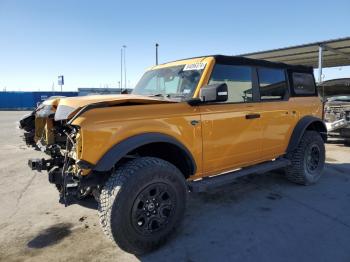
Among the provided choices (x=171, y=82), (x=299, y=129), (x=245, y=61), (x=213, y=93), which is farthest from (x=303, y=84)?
(x=213, y=93)

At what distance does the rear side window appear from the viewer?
5602mm

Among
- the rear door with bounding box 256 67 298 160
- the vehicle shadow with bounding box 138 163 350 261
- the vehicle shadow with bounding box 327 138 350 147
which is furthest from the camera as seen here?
the vehicle shadow with bounding box 327 138 350 147

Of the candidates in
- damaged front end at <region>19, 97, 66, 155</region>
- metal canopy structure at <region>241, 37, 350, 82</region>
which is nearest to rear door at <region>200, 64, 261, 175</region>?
damaged front end at <region>19, 97, 66, 155</region>

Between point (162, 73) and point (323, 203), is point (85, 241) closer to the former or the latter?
point (162, 73)

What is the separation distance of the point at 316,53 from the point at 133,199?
17.8 meters

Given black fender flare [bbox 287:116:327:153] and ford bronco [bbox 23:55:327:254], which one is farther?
black fender flare [bbox 287:116:327:153]

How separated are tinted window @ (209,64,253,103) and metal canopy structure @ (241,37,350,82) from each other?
1169cm

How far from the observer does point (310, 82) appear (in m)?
5.96

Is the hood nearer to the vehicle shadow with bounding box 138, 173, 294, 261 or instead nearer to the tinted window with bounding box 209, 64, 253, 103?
the tinted window with bounding box 209, 64, 253, 103

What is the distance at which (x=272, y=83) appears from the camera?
5.09m

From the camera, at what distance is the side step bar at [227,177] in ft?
12.7

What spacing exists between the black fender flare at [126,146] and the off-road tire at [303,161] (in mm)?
2782

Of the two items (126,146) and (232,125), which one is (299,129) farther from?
(126,146)

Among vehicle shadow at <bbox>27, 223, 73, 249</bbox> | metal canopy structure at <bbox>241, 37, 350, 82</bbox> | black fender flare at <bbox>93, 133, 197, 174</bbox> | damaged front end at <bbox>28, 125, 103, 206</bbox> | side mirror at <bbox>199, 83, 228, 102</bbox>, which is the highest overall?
metal canopy structure at <bbox>241, 37, 350, 82</bbox>
